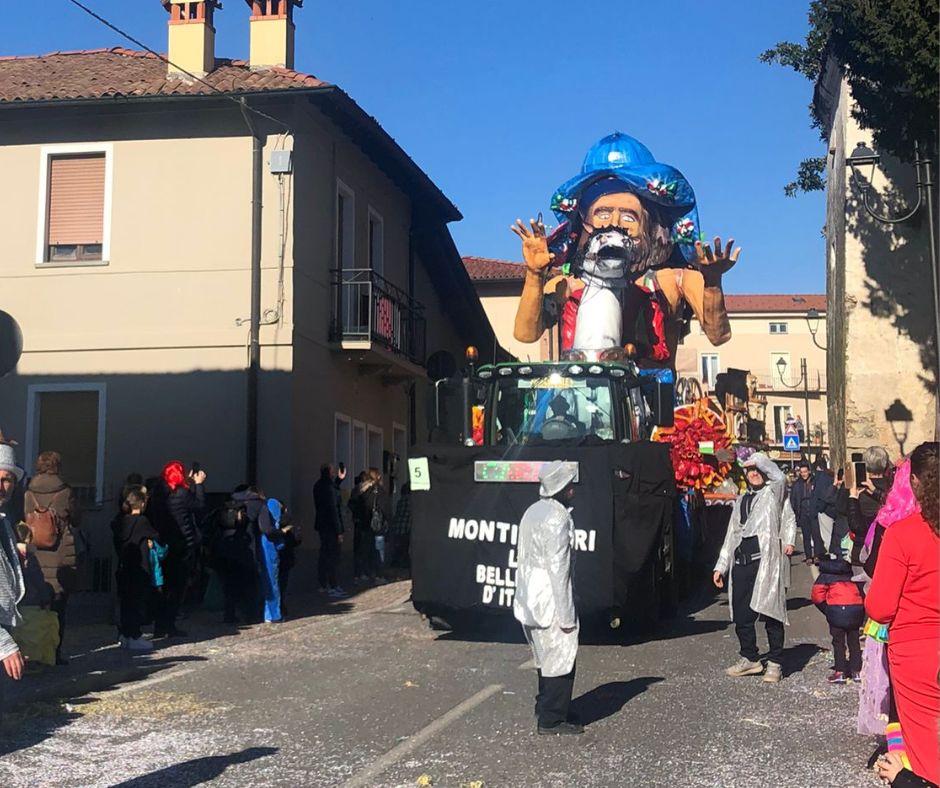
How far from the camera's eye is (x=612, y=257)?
1644 cm

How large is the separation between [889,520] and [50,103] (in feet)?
47.0

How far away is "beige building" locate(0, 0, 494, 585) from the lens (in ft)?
53.9

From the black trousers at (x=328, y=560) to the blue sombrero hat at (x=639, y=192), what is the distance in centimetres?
528

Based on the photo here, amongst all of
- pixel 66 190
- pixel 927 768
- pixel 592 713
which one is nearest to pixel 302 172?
pixel 66 190

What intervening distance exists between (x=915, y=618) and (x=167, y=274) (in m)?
14.0

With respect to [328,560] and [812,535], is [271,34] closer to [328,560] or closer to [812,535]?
[328,560]

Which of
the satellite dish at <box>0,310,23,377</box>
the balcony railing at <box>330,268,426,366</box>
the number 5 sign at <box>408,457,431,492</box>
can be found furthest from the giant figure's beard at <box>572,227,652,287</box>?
the satellite dish at <box>0,310,23,377</box>

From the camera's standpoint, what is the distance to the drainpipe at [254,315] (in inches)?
638

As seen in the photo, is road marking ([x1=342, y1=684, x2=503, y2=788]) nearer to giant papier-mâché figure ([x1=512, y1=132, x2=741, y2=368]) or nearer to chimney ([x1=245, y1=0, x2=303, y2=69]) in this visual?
giant papier-mâché figure ([x1=512, y1=132, x2=741, y2=368])

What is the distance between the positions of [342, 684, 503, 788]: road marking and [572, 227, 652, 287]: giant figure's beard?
8.58 m

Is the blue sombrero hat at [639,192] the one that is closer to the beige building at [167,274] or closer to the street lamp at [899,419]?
the beige building at [167,274]

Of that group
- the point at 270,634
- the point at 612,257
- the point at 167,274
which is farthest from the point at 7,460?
the point at 612,257

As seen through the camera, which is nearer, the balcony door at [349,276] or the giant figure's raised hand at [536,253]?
the giant figure's raised hand at [536,253]

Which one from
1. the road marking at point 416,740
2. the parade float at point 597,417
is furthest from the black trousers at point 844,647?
the road marking at point 416,740
